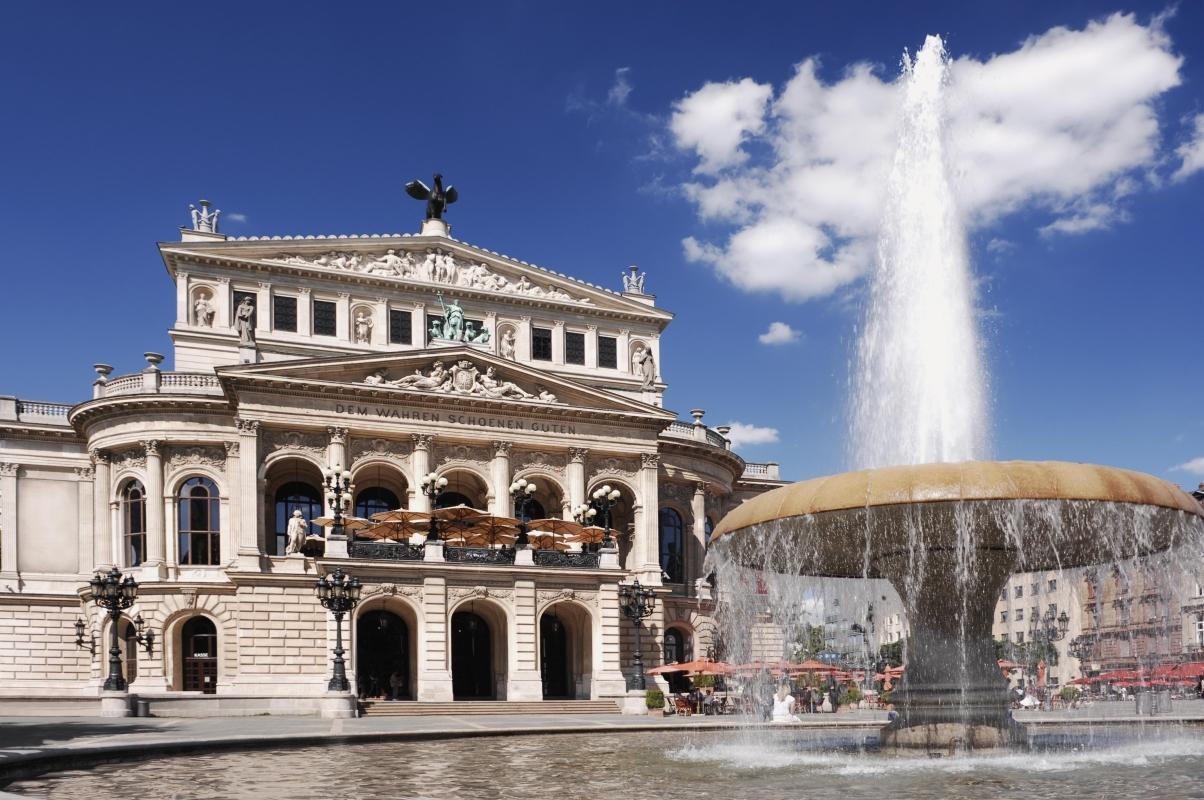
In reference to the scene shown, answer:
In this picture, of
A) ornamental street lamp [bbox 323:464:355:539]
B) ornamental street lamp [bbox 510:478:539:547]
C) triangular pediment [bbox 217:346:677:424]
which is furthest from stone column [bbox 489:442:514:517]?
ornamental street lamp [bbox 323:464:355:539]

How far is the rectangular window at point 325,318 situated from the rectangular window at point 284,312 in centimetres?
89

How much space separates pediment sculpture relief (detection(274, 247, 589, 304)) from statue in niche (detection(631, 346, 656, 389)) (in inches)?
181

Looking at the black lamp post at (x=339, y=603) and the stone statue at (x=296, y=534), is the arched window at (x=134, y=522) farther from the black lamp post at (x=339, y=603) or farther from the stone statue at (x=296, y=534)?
the black lamp post at (x=339, y=603)

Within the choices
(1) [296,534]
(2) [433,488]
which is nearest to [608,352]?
(2) [433,488]

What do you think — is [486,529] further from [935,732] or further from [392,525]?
[935,732]

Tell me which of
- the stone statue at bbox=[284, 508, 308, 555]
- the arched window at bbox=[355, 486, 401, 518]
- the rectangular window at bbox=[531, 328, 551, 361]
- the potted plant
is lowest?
the potted plant

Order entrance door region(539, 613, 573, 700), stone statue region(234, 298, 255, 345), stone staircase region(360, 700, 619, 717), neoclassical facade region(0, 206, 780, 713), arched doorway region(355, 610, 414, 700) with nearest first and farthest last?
1. stone staircase region(360, 700, 619, 717)
2. neoclassical facade region(0, 206, 780, 713)
3. arched doorway region(355, 610, 414, 700)
4. stone statue region(234, 298, 255, 345)
5. entrance door region(539, 613, 573, 700)

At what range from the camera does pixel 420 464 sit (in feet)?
159

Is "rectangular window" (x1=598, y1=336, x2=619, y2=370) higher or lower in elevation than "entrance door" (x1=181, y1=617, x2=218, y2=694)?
higher

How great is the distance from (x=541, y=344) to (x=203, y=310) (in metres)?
15.3

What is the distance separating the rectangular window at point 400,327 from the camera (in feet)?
179

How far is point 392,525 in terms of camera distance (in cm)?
4519

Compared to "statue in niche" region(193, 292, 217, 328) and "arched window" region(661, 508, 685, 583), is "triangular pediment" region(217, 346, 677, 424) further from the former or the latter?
"statue in niche" region(193, 292, 217, 328)

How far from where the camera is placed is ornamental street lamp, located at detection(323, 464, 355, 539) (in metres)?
43.2
